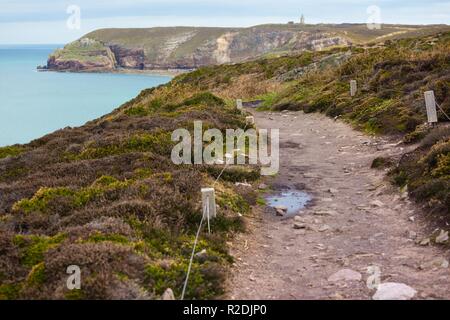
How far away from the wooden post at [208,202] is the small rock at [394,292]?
132 inches

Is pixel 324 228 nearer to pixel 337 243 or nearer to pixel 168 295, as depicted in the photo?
pixel 337 243

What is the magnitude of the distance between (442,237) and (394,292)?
6.76 ft

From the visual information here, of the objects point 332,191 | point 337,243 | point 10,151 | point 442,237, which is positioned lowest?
point 337,243

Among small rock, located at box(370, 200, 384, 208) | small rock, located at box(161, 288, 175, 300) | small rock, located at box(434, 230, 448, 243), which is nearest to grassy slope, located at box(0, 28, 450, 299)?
small rock, located at box(161, 288, 175, 300)

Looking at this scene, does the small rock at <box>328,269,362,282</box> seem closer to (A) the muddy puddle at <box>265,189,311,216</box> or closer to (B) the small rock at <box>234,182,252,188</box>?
(A) the muddy puddle at <box>265,189,311,216</box>

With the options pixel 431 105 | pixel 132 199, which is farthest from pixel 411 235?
pixel 431 105

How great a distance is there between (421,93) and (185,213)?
12.9m

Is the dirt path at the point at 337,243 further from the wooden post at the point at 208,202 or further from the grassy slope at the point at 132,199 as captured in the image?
the wooden post at the point at 208,202

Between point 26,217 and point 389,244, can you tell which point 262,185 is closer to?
point 389,244

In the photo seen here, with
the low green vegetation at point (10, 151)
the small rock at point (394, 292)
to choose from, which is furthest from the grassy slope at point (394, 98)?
the low green vegetation at point (10, 151)

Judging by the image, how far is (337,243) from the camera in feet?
28.9
